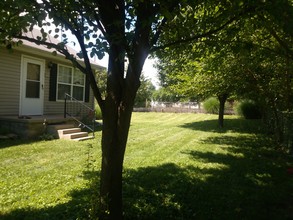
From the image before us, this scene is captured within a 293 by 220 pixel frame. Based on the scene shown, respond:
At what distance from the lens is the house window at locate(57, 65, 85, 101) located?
44.1ft

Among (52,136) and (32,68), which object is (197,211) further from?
(32,68)

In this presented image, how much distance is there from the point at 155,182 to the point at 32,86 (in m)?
8.12

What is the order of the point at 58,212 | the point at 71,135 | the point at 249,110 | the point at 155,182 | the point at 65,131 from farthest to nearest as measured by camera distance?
the point at 249,110 < the point at 65,131 < the point at 71,135 < the point at 155,182 < the point at 58,212

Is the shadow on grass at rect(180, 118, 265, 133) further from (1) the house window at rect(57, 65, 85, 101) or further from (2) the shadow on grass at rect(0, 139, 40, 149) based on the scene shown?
(2) the shadow on grass at rect(0, 139, 40, 149)

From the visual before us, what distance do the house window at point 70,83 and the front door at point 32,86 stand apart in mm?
1128

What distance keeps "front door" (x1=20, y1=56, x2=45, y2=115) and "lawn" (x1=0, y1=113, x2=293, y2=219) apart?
101 inches

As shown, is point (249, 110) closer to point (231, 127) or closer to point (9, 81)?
point (231, 127)

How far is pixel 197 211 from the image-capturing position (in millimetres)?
4531

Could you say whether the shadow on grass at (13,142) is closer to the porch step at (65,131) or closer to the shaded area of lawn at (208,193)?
the porch step at (65,131)

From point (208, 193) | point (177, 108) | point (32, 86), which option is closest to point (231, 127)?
point (32, 86)

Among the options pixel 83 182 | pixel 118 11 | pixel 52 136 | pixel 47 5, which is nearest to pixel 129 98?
pixel 118 11

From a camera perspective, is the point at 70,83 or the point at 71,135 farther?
the point at 70,83

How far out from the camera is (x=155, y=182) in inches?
229

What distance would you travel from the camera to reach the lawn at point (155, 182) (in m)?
4.45
